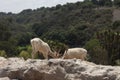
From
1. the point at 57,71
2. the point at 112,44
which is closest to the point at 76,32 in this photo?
the point at 112,44

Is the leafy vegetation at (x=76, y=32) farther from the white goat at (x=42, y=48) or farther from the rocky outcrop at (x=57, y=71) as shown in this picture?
the rocky outcrop at (x=57, y=71)

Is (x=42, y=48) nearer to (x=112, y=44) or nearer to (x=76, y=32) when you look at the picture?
(x=112, y=44)

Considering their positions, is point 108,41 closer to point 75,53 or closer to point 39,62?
point 75,53

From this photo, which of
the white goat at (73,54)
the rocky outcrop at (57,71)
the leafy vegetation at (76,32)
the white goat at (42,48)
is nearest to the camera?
the rocky outcrop at (57,71)

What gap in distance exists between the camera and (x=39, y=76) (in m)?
9.45

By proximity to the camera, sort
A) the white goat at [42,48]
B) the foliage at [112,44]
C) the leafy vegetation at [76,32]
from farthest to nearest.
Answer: the leafy vegetation at [76,32], the foliage at [112,44], the white goat at [42,48]

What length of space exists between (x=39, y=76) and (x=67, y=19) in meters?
83.4

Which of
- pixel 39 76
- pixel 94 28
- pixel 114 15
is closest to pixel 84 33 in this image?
pixel 94 28

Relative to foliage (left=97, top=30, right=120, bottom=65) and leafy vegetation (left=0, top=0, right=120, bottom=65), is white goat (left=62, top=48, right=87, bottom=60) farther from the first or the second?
foliage (left=97, top=30, right=120, bottom=65)

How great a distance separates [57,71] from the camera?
30.2ft

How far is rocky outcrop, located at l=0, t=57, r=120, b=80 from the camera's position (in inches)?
340

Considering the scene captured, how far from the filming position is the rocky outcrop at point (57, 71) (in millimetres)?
8633

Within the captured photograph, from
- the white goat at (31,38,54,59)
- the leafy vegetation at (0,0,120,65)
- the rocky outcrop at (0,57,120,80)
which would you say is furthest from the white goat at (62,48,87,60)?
the leafy vegetation at (0,0,120,65)

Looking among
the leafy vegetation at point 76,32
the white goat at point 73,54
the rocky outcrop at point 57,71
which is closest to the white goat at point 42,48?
the white goat at point 73,54
